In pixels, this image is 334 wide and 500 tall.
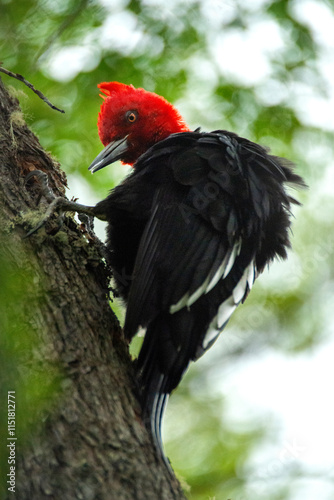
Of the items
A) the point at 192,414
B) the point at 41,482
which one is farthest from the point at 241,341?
the point at 41,482

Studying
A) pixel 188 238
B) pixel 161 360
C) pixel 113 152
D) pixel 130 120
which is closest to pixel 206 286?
pixel 188 238

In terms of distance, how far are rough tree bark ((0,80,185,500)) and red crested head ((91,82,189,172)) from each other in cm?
127

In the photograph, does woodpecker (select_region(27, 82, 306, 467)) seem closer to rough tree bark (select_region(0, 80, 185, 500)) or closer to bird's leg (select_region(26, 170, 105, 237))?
bird's leg (select_region(26, 170, 105, 237))

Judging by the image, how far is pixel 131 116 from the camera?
3.85 metres

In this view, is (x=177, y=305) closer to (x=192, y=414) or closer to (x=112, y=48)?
(x=112, y=48)

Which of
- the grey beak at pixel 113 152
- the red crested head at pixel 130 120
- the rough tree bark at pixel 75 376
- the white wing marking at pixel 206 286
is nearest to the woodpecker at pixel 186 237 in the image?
the white wing marking at pixel 206 286

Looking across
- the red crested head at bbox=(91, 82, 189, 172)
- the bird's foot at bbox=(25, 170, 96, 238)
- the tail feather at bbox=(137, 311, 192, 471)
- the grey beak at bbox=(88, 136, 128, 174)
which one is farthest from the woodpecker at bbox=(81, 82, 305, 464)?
the red crested head at bbox=(91, 82, 189, 172)

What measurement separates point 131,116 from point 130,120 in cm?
3

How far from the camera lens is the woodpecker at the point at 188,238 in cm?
255

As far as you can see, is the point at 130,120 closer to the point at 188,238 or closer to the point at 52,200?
the point at 52,200

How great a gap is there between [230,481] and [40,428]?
2463mm

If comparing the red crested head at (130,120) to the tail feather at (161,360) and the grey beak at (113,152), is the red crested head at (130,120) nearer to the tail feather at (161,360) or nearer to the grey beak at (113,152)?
the grey beak at (113,152)

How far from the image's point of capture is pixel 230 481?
387 centimetres

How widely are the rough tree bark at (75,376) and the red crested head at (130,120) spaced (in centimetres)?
127
